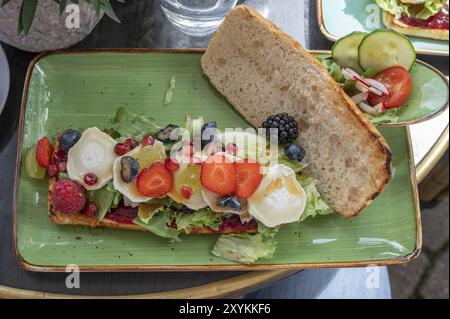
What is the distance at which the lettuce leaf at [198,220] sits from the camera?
1379 mm

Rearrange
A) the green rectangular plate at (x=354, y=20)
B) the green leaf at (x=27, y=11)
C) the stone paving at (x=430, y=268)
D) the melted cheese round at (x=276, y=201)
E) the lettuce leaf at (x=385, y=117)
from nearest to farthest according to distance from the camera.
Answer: the green leaf at (x=27, y=11), the melted cheese round at (x=276, y=201), the lettuce leaf at (x=385, y=117), the green rectangular plate at (x=354, y=20), the stone paving at (x=430, y=268)

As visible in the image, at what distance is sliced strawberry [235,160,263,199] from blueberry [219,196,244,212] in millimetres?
19

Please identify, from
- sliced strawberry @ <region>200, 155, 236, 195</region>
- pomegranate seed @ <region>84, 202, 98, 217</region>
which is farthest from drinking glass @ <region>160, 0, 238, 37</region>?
pomegranate seed @ <region>84, 202, 98, 217</region>

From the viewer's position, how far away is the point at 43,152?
142 centimetres

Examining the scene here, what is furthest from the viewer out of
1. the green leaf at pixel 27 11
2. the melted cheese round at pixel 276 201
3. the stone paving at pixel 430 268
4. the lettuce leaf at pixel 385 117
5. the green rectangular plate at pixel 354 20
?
the stone paving at pixel 430 268

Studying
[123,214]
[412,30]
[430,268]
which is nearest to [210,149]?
[123,214]

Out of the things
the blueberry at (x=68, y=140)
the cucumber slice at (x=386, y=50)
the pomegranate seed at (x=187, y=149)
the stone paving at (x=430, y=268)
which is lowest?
the stone paving at (x=430, y=268)

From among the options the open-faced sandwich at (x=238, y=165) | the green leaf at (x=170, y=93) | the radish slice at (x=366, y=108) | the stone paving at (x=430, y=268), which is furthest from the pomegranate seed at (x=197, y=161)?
the stone paving at (x=430, y=268)

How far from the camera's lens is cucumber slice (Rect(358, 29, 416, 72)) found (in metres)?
1.50

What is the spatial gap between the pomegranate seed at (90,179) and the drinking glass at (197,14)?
0.52 metres

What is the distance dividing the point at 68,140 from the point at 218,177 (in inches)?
14.6

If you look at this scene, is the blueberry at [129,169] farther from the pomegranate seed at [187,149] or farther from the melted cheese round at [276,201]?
the melted cheese round at [276,201]

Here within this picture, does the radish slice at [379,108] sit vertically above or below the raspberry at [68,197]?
above

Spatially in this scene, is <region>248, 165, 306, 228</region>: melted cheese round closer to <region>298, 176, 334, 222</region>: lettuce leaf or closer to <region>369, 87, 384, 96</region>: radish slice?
<region>298, 176, 334, 222</region>: lettuce leaf
